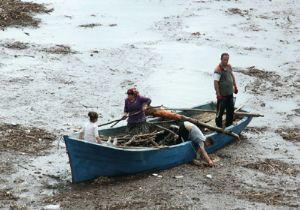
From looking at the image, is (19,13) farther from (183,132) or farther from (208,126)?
(183,132)

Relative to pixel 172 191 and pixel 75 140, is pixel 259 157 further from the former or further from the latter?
pixel 75 140

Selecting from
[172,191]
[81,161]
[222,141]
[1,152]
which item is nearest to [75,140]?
[81,161]

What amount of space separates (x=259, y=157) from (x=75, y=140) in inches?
209

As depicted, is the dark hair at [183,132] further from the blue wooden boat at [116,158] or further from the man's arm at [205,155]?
the man's arm at [205,155]

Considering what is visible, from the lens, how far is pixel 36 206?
10453 millimetres

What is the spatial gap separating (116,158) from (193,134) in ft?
7.18

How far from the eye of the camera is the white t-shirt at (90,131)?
1123 centimetres

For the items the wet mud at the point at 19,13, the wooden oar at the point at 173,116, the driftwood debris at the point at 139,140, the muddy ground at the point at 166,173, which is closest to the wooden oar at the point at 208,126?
the wooden oar at the point at 173,116

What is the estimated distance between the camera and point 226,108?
14062mm

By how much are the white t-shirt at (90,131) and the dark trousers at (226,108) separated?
3.80 m

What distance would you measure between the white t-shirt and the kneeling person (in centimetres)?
243

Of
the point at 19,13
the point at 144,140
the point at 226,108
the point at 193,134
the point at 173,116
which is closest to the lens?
the point at 144,140

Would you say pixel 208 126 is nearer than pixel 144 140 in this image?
No

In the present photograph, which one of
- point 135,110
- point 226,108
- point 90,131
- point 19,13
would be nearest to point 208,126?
point 226,108
